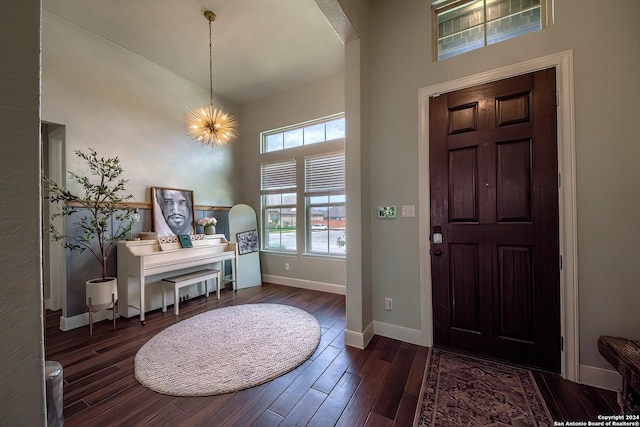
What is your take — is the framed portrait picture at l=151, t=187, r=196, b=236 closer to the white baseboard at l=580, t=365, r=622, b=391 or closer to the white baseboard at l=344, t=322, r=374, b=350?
the white baseboard at l=344, t=322, r=374, b=350

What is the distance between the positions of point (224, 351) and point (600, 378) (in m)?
2.85

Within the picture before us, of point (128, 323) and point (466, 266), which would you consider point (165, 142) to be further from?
point (466, 266)

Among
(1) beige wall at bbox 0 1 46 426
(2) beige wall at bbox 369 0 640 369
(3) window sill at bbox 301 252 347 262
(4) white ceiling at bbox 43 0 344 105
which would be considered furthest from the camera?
(3) window sill at bbox 301 252 347 262

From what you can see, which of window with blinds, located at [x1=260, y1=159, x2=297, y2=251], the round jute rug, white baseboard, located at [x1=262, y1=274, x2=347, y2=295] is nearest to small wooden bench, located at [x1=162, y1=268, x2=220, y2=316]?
the round jute rug

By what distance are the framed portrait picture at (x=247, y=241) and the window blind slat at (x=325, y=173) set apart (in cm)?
131

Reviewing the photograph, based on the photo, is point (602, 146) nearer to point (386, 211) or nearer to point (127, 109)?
point (386, 211)

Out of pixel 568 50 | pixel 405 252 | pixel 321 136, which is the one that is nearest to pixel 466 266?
pixel 405 252

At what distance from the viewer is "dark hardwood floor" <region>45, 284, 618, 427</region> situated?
1482mm

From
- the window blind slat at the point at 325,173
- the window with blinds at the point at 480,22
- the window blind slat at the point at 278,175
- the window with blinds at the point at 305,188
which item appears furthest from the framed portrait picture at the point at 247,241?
the window with blinds at the point at 480,22

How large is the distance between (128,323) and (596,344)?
4.35 m

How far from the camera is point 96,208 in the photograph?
2758mm

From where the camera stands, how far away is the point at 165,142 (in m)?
3.65

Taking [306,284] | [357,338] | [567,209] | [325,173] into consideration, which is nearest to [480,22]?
[567,209]

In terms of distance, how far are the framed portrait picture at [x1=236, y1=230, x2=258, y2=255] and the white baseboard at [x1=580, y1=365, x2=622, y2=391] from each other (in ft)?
13.5
